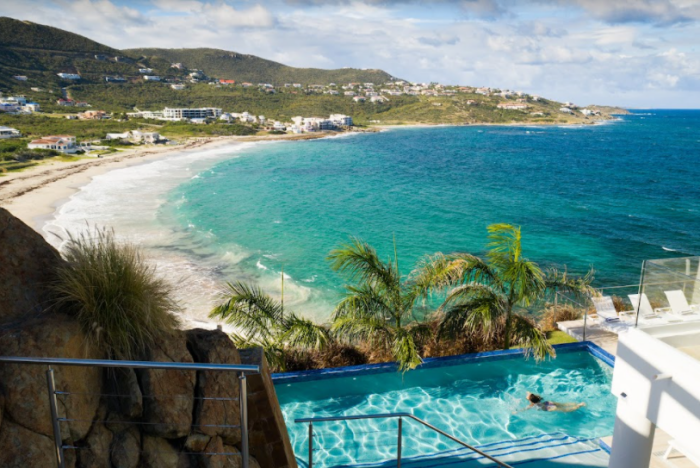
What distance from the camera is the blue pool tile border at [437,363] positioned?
912 centimetres

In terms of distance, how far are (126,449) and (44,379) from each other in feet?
2.37

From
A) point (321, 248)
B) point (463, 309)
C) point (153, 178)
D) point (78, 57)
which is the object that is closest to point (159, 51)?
point (78, 57)

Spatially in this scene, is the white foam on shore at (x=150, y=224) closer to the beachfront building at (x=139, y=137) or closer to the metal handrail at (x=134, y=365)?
the metal handrail at (x=134, y=365)

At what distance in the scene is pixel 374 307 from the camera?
9.35 meters

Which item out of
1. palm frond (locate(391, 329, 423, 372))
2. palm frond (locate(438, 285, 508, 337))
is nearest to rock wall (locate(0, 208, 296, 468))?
palm frond (locate(391, 329, 423, 372))

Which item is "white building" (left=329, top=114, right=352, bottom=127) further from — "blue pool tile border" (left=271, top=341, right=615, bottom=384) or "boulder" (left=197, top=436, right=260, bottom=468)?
"boulder" (left=197, top=436, right=260, bottom=468)

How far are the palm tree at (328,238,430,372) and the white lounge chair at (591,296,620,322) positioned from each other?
5.15m

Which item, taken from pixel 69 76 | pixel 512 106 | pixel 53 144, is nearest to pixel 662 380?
pixel 53 144

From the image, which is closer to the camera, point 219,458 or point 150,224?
point 219,458

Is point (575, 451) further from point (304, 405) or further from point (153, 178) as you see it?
point (153, 178)

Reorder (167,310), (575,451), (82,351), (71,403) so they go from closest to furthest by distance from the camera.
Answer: (71,403), (82,351), (167,310), (575,451)

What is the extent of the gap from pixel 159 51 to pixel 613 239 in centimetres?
19190

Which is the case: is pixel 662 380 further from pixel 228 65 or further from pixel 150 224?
pixel 228 65

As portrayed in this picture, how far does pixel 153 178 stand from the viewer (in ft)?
139
